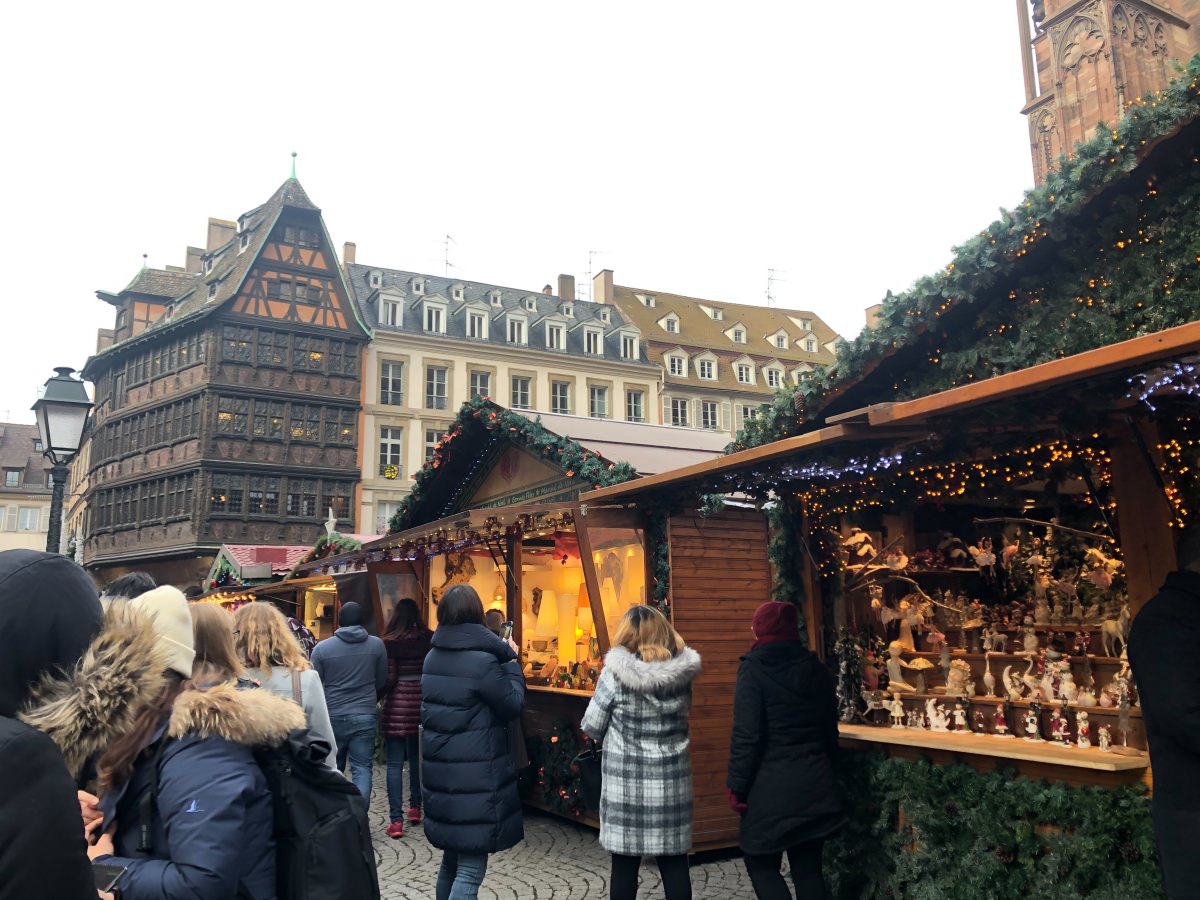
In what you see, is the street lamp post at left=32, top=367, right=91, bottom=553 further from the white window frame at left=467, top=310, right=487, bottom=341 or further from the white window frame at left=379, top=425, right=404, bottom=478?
the white window frame at left=467, top=310, right=487, bottom=341

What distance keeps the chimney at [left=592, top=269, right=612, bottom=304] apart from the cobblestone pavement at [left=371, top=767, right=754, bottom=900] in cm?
3598

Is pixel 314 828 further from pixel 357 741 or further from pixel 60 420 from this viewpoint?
pixel 60 420

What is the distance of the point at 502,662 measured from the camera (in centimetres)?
512

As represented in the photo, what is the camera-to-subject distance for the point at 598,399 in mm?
38031

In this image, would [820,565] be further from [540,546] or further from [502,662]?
[540,546]

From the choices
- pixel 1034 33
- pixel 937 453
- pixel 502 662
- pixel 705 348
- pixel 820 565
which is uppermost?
pixel 1034 33

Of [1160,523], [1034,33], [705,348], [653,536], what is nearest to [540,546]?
[653,536]

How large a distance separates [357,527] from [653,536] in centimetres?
2549

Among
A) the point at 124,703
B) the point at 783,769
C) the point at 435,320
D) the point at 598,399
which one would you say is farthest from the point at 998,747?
the point at 598,399

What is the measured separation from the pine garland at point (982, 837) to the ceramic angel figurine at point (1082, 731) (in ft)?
1.40

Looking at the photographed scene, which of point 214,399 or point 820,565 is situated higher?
point 214,399

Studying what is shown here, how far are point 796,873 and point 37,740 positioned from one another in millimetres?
3860

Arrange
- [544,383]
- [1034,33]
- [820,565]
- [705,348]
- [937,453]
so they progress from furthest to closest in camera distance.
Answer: [705,348] < [544,383] < [1034,33] < [820,565] < [937,453]

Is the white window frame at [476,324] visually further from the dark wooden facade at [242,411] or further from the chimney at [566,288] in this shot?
the chimney at [566,288]
